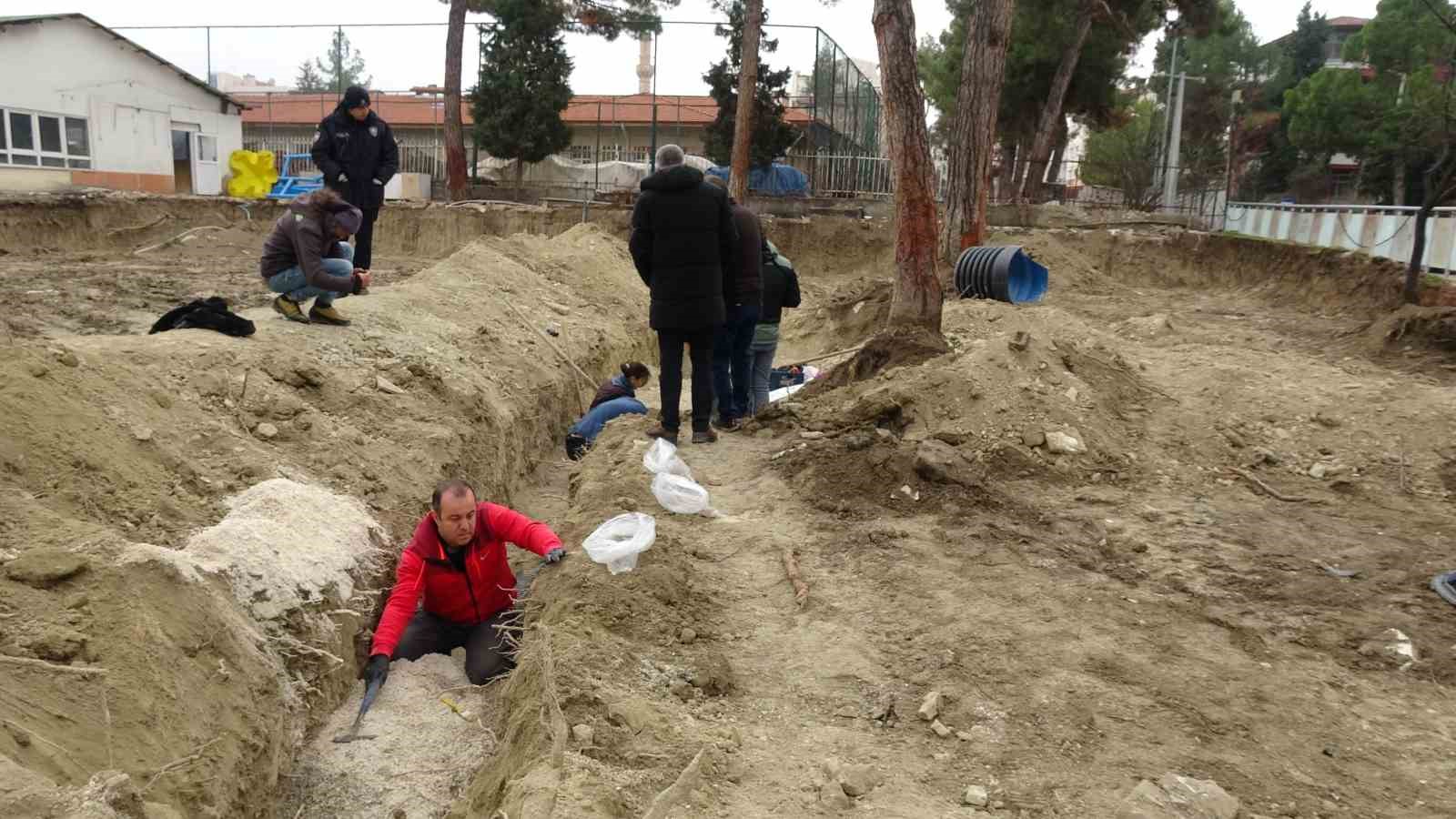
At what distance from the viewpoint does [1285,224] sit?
19688mm

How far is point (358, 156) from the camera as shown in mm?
9227

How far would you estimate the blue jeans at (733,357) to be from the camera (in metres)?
7.19

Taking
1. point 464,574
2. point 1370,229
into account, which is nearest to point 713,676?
point 464,574

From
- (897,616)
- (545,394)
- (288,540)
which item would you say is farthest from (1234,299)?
(288,540)

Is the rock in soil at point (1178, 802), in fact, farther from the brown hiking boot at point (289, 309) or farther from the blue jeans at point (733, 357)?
the brown hiking boot at point (289, 309)

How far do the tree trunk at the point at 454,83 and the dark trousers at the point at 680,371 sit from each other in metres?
16.3

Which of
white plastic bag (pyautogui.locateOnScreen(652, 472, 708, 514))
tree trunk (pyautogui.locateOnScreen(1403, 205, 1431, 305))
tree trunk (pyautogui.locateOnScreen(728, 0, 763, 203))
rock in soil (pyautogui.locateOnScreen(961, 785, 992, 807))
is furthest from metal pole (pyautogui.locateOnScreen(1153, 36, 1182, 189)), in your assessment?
rock in soil (pyautogui.locateOnScreen(961, 785, 992, 807))

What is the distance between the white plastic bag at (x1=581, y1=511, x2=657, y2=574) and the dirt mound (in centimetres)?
130

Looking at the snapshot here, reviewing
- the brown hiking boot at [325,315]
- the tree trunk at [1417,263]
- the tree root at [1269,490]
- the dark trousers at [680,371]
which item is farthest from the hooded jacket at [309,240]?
the tree trunk at [1417,263]

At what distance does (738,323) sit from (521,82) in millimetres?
18879

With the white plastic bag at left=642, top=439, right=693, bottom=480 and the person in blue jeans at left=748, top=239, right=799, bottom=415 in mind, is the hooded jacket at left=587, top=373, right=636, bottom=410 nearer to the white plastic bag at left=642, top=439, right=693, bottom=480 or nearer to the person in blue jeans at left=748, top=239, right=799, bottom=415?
the person in blue jeans at left=748, top=239, right=799, bottom=415

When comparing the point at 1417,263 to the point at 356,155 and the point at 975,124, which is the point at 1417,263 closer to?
the point at 975,124

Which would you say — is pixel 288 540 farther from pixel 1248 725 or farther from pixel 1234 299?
pixel 1234 299

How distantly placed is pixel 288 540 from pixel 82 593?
4.47 ft
